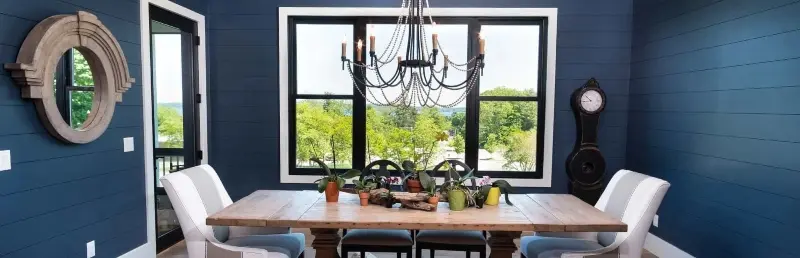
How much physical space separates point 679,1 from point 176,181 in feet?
12.1

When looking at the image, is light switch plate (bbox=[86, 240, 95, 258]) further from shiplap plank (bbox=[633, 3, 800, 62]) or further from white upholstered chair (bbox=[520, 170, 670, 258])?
shiplap plank (bbox=[633, 3, 800, 62])

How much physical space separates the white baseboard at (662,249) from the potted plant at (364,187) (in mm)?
2186

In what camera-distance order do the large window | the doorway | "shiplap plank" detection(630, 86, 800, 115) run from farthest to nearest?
1. the large window
2. the doorway
3. "shiplap plank" detection(630, 86, 800, 115)

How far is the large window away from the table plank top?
1.67 meters

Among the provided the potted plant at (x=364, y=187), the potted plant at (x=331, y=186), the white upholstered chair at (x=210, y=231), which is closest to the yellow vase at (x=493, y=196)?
the potted plant at (x=364, y=187)

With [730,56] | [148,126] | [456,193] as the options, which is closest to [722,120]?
[730,56]

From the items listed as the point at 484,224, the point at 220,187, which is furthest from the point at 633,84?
the point at 220,187

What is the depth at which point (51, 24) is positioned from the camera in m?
2.32

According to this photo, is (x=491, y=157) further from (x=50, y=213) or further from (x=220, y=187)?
(x=50, y=213)

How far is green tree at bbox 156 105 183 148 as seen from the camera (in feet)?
11.9

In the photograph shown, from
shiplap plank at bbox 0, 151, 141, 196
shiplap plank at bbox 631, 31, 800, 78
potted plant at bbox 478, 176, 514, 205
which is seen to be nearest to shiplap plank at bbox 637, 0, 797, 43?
shiplap plank at bbox 631, 31, 800, 78

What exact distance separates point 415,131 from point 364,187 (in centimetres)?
180

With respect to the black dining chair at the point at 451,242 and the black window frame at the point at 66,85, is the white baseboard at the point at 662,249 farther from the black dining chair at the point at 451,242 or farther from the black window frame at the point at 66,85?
the black window frame at the point at 66,85

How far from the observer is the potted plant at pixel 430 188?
2.37 metres
